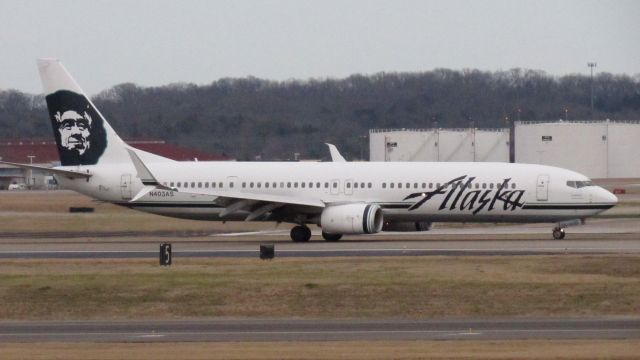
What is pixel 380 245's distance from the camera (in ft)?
162

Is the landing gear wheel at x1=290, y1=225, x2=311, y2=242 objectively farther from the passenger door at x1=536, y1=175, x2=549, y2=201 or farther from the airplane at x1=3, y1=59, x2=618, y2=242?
the passenger door at x1=536, y1=175, x2=549, y2=201

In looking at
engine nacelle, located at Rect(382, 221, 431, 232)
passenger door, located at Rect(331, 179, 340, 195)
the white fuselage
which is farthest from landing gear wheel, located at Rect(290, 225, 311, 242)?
engine nacelle, located at Rect(382, 221, 431, 232)

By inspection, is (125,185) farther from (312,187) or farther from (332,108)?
(332,108)

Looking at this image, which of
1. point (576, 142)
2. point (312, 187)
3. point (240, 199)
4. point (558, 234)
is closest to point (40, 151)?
point (576, 142)

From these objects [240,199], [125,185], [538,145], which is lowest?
[240,199]

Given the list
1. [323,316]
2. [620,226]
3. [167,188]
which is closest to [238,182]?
[167,188]

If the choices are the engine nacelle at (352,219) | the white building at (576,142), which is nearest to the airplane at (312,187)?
the engine nacelle at (352,219)

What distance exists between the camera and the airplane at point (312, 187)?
5138 cm

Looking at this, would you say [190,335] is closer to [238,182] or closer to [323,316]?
[323,316]

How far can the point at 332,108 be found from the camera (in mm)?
140000

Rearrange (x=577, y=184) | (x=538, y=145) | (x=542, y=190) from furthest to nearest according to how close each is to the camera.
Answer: (x=538, y=145) < (x=577, y=184) < (x=542, y=190)

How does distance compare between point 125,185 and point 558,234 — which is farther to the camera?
point 125,185

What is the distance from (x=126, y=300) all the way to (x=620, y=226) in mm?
35379

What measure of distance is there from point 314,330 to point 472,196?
1016 inches
